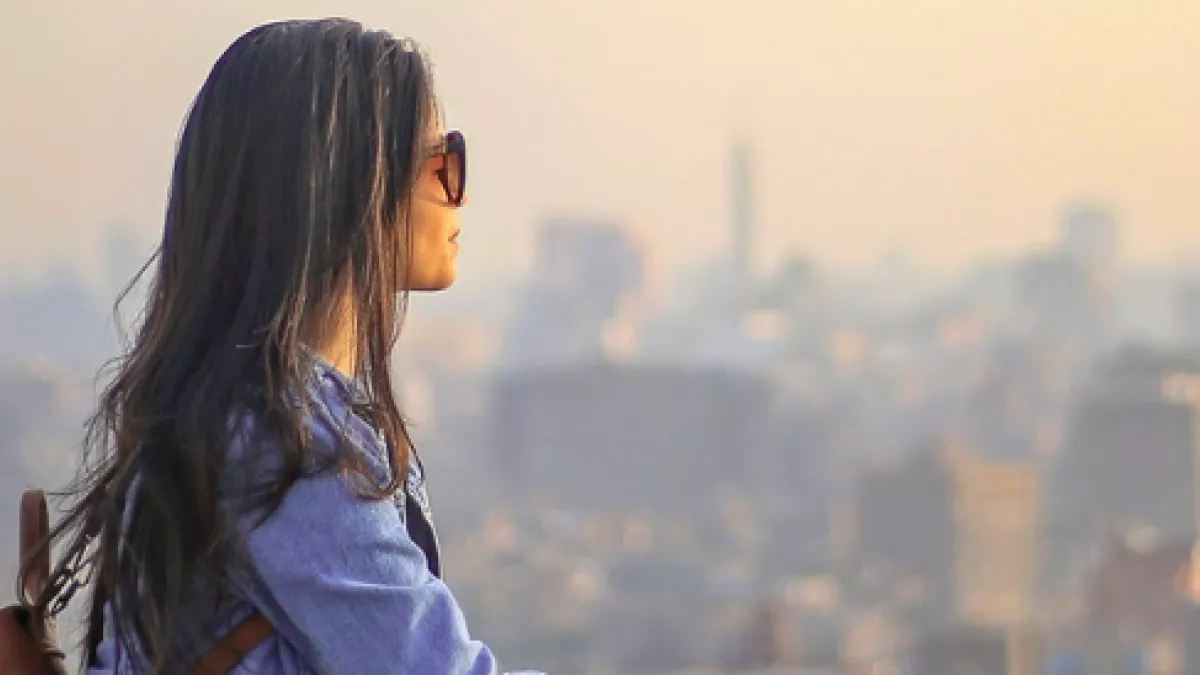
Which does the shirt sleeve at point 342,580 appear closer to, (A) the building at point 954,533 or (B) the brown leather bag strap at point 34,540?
(B) the brown leather bag strap at point 34,540

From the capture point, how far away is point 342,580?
60 centimetres

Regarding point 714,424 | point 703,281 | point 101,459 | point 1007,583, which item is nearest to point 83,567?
Answer: point 101,459

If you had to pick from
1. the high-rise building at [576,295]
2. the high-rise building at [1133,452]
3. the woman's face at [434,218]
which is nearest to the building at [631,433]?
the high-rise building at [576,295]

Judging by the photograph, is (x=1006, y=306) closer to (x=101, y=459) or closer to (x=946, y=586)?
(x=946, y=586)

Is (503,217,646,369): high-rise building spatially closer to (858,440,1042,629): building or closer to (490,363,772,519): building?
(490,363,772,519): building

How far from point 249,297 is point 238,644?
103 mm

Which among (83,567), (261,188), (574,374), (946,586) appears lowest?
(946,586)

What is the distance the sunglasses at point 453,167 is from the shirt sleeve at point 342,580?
0.12m

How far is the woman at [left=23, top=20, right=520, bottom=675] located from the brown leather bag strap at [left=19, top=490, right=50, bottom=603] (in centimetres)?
1

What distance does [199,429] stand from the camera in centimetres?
61

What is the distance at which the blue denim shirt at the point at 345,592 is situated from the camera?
1.96 ft

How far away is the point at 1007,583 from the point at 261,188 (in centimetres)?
2962

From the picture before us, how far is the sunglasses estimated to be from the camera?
27.0 inches

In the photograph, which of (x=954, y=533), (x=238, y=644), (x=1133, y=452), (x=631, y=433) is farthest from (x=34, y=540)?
(x=1133, y=452)
